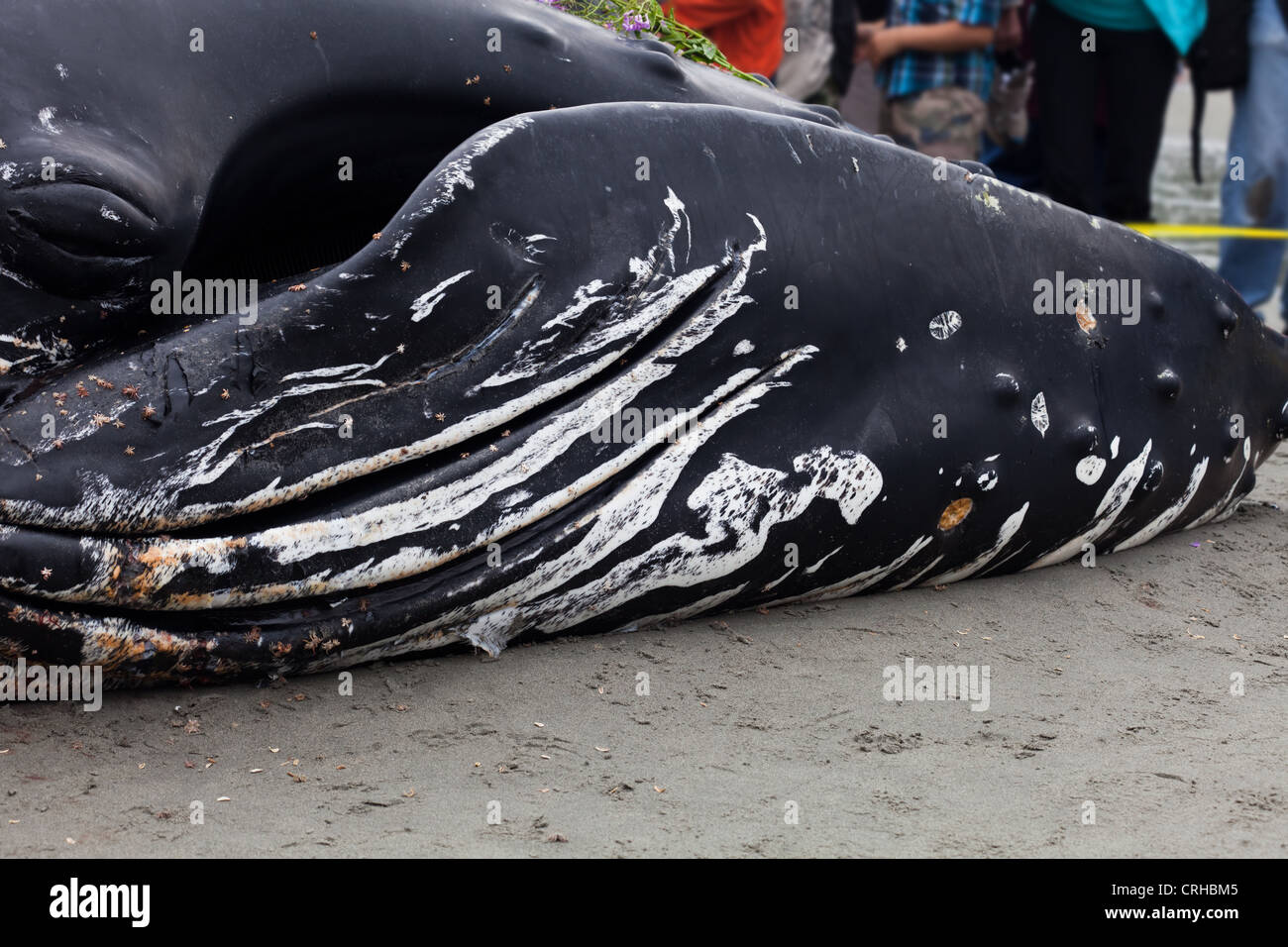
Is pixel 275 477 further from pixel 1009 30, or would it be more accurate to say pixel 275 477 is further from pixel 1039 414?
pixel 1009 30

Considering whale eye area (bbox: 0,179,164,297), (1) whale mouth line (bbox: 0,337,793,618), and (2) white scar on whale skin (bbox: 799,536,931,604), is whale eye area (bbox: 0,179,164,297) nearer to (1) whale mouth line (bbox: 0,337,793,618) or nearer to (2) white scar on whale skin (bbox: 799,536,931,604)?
(1) whale mouth line (bbox: 0,337,793,618)

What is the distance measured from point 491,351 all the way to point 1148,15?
217 inches

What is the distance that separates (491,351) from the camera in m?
2.83

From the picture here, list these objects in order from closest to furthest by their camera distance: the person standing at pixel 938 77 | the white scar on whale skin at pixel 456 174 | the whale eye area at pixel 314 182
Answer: the white scar on whale skin at pixel 456 174, the whale eye area at pixel 314 182, the person standing at pixel 938 77

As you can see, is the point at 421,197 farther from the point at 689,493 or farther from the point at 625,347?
the point at 689,493

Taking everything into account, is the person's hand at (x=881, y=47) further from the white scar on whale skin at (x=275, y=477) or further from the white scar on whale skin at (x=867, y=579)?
the white scar on whale skin at (x=275, y=477)

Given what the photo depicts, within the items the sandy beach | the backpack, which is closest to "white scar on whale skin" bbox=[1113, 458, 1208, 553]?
the sandy beach

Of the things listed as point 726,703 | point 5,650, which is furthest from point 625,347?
point 5,650

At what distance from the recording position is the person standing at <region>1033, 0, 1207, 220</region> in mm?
7230

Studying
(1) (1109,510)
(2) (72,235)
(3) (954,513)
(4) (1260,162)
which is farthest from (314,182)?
(4) (1260,162)

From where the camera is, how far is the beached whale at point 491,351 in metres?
Result: 2.66

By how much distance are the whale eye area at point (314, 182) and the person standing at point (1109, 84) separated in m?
4.94

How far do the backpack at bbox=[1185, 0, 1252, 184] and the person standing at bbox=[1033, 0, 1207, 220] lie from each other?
88mm

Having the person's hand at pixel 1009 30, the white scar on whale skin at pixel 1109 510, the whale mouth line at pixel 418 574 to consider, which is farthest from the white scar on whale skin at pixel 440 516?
the person's hand at pixel 1009 30
